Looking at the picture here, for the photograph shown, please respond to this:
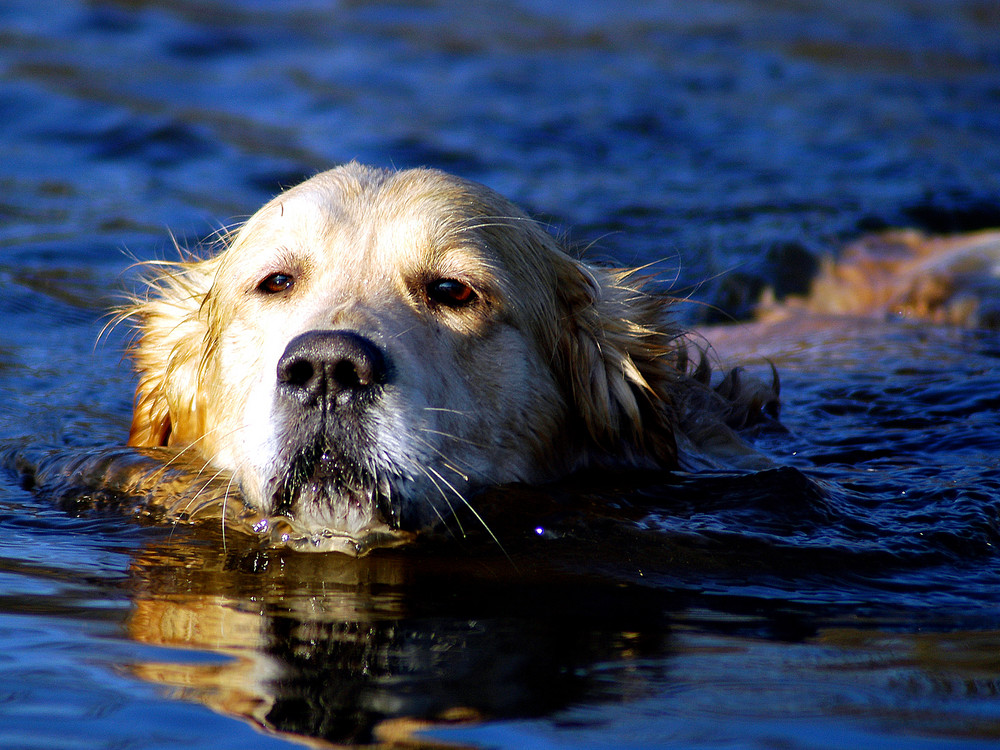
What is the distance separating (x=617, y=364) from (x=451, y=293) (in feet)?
2.72

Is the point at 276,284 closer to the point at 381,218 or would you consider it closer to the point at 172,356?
the point at 381,218

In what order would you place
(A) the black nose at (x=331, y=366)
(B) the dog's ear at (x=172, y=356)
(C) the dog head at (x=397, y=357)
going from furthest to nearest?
1. (B) the dog's ear at (x=172, y=356)
2. (C) the dog head at (x=397, y=357)
3. (A) the black nose at (x=331, y=366)

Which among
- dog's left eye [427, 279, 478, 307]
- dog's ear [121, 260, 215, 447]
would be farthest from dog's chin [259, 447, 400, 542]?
dog's ear [121, 260, 215, 447]

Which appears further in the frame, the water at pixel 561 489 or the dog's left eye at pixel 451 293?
the dog's left eye at pixel 451 293

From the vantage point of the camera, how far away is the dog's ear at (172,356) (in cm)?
477

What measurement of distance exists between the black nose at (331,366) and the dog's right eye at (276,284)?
763 mm

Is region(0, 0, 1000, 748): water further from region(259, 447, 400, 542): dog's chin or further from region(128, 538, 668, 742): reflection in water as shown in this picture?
region(259, 447, 400, 542): dog's chin

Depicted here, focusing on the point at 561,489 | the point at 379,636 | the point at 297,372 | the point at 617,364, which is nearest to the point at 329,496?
the point at 297,372

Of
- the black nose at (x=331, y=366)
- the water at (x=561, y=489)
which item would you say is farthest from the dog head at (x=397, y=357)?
the water at (x=561, y=489)

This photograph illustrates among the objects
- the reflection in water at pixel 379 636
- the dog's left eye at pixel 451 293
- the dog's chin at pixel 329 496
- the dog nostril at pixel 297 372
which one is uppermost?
the dog's left eye at pixel 451 293

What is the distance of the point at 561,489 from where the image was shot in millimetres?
4402

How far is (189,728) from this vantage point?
7.86 feet

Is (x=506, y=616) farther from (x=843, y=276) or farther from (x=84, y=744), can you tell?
(x=843, y=276)

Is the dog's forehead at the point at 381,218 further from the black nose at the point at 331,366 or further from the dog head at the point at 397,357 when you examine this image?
the black nose at the point at 331,366
